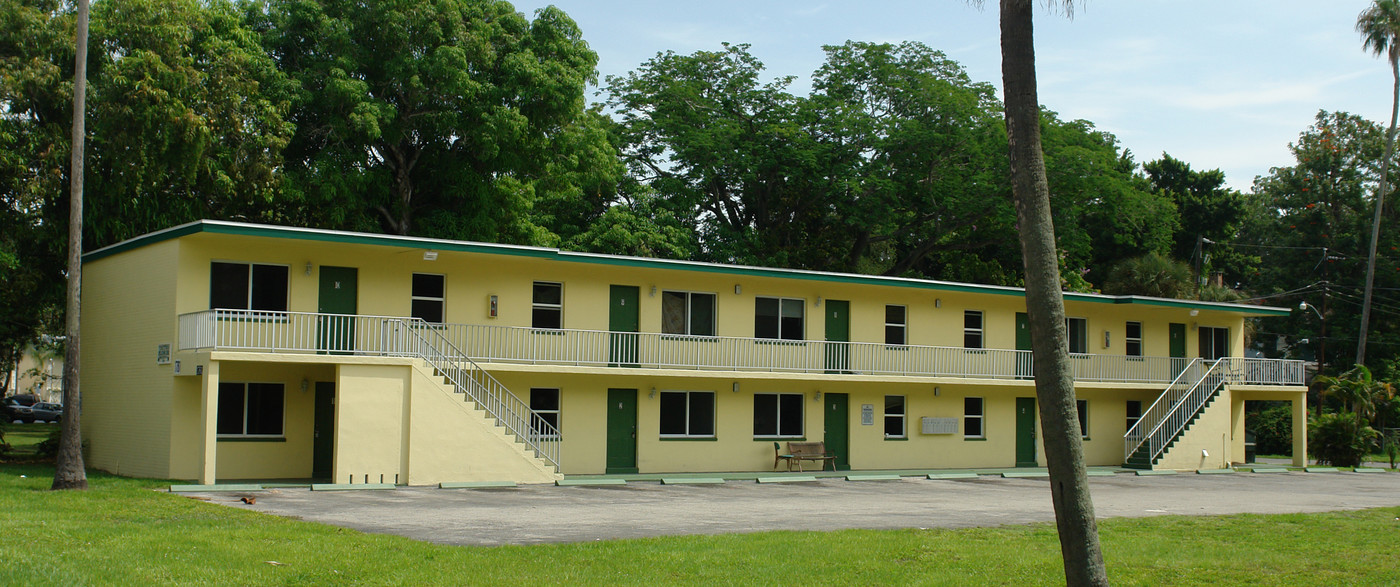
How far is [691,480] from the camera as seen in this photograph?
82.7ft


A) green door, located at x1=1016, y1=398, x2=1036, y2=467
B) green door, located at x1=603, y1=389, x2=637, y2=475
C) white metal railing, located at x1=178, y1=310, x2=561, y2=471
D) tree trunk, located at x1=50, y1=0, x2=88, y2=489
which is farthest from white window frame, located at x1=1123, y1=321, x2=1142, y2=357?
tree trunk, located at x1=50, y1=0, x2=88, y2=489

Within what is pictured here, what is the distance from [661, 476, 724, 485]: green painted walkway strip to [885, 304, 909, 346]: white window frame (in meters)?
8.14

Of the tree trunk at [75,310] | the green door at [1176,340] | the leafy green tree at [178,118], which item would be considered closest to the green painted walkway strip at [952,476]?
the green door at [1176,340]

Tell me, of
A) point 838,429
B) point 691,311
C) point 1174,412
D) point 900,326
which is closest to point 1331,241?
point 1174,412

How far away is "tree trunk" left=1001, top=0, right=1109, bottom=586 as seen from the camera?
8625 mm

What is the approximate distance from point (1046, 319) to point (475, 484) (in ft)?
51.9

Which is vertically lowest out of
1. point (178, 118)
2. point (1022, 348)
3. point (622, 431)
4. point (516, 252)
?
point (622, 431)

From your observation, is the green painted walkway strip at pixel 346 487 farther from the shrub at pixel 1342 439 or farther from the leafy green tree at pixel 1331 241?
the leafy green tree at pixel 1331 241

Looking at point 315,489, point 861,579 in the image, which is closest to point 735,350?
point 315,489

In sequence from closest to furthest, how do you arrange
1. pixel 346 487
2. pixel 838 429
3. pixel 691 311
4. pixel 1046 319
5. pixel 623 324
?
pixel 1046 319, pixel 346 487, pixel 623 324, pixel 691 311, pixel 838 429

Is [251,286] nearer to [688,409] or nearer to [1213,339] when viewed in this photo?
[688,409]

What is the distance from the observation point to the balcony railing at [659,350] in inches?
885

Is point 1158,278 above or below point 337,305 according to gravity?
above

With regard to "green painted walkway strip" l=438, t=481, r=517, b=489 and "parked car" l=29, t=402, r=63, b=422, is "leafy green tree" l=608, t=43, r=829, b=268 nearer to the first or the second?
"green painted walkway strip" l=438, t=481, r=517, b=489
